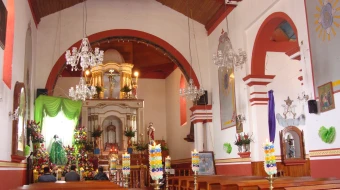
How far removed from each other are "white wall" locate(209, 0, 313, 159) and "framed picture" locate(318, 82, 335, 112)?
15.9 inches

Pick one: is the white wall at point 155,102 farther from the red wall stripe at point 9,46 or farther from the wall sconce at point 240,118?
the red wall stripe at point 9,46

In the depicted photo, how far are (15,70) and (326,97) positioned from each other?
6810mm

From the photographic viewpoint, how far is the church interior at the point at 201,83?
7766mm

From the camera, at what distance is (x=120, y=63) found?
786 inches

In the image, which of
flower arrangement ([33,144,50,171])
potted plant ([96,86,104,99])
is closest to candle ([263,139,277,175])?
flower arrangement ([33,144,50,171])

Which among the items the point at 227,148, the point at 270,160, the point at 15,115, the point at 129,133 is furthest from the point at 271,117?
the point at 129,133

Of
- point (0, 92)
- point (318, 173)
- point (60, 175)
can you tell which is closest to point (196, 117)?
point (60, 175)

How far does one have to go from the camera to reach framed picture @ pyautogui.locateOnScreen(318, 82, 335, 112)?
7289 mm

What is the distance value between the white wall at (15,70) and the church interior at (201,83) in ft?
0.08

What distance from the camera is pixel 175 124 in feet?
65.2

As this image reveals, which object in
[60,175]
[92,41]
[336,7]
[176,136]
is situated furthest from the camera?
[176,136]

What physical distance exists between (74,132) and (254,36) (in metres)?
6.65

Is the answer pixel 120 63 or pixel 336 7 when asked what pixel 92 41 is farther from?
pixel 336 7

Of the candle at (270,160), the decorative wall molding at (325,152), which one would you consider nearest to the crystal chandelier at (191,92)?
the decorative wall molding at (325,152)
